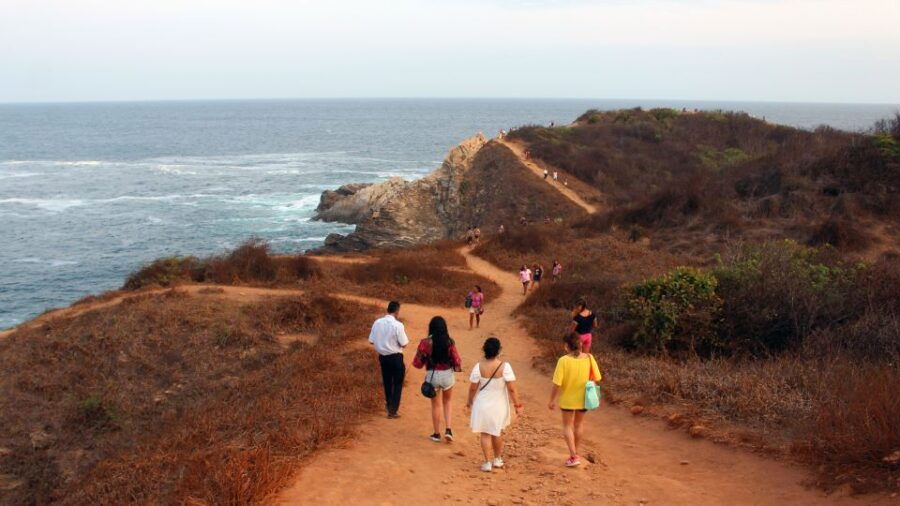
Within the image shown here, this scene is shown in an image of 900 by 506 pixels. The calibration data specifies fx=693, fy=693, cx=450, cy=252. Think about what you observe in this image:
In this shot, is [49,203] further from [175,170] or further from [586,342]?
[586,342]

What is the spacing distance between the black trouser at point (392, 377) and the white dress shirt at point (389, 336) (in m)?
0.14

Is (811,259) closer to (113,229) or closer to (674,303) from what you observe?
(674,303)

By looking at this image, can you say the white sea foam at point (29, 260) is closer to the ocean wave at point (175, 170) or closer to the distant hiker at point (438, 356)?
the ocean wave at point (175, 170)

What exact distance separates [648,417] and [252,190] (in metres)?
65.0

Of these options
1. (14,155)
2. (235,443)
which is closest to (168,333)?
(235,443)

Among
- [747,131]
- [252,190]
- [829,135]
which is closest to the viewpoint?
[829,135]

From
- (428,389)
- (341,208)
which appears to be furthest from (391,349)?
(341,208)

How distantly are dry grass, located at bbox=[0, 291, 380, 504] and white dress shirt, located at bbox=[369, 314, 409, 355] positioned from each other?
1.13 m

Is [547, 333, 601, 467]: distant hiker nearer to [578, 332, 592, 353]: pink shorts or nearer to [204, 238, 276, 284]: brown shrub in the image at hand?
[578, 332, 592, 353]: pink shorts

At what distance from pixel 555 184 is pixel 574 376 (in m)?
37.3

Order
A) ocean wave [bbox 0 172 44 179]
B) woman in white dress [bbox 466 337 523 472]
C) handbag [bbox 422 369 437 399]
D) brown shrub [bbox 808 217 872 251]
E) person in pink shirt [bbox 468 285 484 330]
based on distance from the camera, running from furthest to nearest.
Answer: ocean wave [bbox 0 172 44 179]
brown shrub [bbox 808 217 872 251]
person in pink shirt [bbox 468 285 484 330]
handbag [bbox 422 369 437 399]
woman in white dress [bbox 466 337 523 472]

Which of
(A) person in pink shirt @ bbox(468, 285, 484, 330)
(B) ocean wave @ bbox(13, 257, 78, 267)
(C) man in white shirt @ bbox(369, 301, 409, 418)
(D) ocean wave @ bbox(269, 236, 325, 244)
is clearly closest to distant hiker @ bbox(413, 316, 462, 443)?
(C) man in white shirt @ bbox(369, 301, 409, 418)

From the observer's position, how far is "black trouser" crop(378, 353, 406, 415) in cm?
972

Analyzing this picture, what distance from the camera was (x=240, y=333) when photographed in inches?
678
